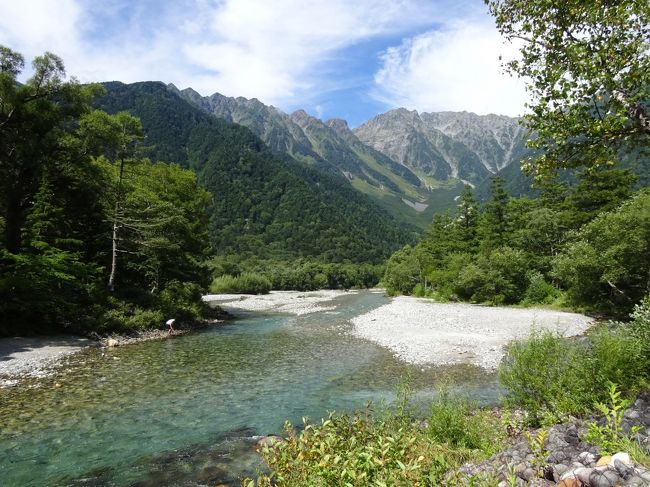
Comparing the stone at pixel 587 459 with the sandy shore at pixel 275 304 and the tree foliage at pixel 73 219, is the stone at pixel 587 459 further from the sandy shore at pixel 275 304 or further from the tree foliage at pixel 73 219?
the sandy shore at pixel 275 304

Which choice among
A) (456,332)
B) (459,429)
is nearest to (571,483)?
(459,429)

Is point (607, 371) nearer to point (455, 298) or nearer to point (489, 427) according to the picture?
point (489, 427)

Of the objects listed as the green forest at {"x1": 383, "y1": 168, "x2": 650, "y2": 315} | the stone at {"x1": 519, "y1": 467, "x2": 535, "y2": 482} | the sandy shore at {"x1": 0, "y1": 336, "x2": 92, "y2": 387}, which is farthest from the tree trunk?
the stone at {"x1": 519, "y1": 467, "x2": 535, "y2": 482}

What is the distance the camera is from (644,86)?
8.70 meters

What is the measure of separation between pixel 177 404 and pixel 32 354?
12.8 m

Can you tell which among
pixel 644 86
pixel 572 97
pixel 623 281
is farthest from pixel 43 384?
pixel 623 281

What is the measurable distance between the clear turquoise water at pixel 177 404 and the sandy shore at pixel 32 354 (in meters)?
1.18

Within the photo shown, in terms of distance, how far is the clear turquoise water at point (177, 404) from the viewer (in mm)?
9609

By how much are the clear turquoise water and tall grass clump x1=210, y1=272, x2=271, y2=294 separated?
78.8 metres

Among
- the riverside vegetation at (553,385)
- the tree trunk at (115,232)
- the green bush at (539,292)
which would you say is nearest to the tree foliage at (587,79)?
the riverside vegetation at (553,385)

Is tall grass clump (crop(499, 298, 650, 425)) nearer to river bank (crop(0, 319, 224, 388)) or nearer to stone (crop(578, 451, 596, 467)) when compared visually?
stone (crop(578, 451, 596, 467))

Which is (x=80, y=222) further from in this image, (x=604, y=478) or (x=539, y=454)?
(x=604, y=478)

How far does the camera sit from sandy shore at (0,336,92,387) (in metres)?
18.2

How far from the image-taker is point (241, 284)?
347 ft
